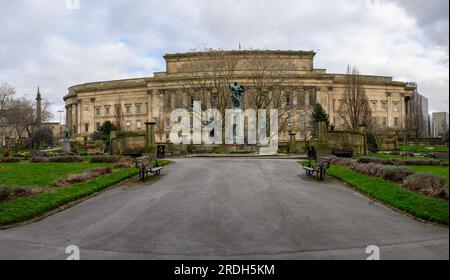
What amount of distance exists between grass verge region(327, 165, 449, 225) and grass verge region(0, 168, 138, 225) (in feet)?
30.0

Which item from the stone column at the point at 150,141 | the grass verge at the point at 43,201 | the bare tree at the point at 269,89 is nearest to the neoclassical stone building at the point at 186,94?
the bare tree at the point at 269,89

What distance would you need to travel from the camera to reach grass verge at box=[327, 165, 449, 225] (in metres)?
7.48

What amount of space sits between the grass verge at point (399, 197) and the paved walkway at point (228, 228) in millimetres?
323

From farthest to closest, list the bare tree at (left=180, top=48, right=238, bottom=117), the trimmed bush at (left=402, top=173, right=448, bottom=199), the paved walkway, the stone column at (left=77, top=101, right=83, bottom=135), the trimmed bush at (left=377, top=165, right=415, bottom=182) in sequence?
the stone column at (left=77, top=101, right=83, bottom=135), the bare tree at (left=180, top=48, right=238, bottom=117), the trimmed bush at (left=377, top=165, right=415, bottom=182), the trimmed bush at (left=402, top=173, right=448, bottom=199), the paved walkway

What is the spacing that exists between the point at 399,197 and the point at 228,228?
5.50 meters

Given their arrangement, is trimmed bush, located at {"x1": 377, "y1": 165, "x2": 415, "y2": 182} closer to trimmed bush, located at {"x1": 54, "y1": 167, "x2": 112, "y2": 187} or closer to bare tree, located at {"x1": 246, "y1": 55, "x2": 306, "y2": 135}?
trimmed bush, located at {"x1": 54, "y1": 167, "x2": 112, "y2": 187}

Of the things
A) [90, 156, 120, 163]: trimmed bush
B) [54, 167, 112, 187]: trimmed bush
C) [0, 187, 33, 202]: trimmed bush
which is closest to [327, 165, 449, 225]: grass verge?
[54, 167, 112, 187]: trimmed bush

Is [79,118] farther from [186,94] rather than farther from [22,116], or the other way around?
[186,94]

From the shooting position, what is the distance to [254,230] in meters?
6.77
